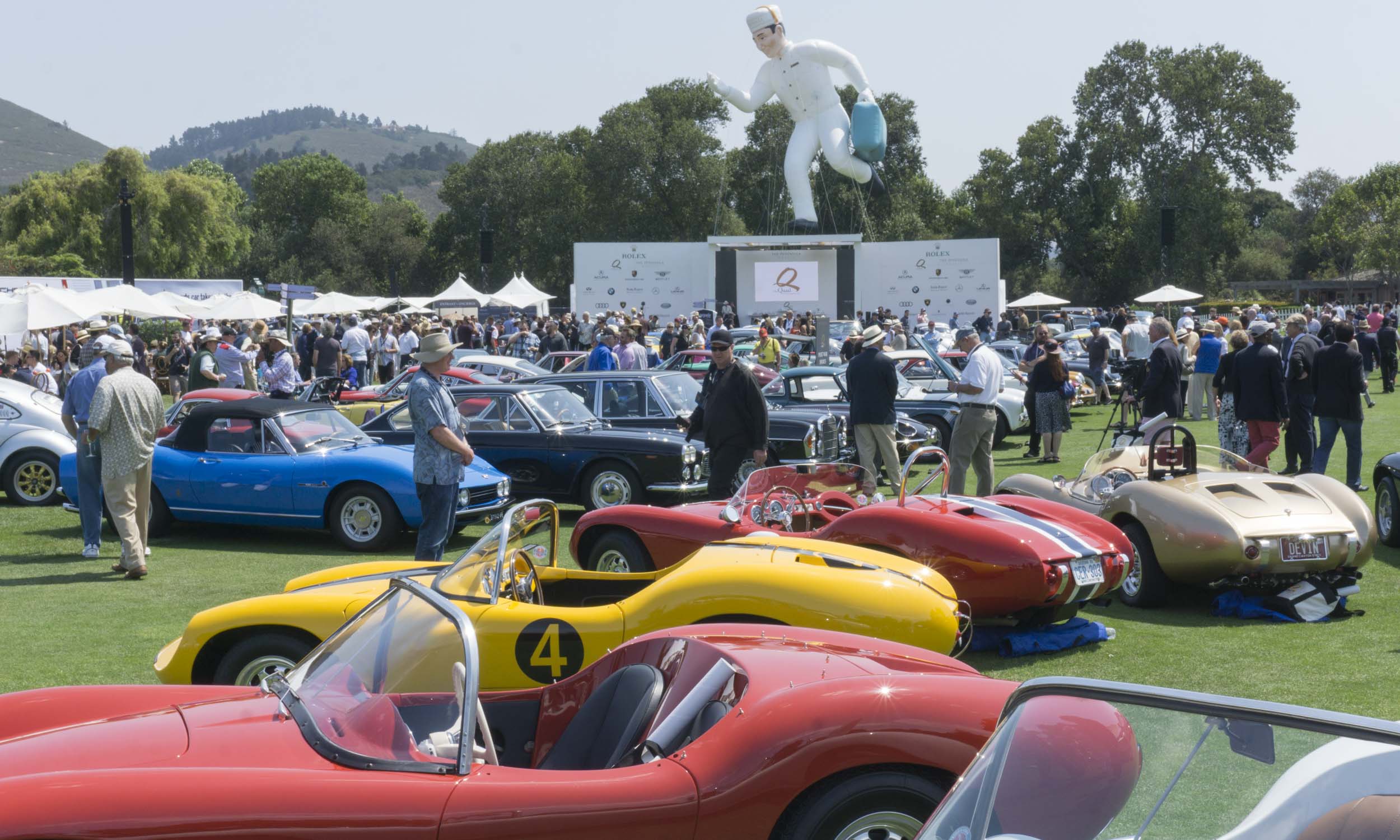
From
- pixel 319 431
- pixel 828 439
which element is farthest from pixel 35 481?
pixel 828 439

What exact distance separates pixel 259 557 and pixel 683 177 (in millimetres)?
66116

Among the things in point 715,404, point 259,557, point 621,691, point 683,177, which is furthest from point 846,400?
point 683,177

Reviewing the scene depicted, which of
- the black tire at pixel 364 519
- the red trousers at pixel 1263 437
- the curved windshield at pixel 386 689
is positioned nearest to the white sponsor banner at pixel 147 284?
the black tire at pixel 364 519

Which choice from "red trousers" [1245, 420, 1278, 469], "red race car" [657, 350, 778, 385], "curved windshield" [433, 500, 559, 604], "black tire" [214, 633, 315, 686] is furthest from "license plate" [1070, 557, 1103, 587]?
"red race car" [657, 350, 778, 385]

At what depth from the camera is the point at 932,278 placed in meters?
44.1

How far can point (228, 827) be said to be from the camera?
123 inches

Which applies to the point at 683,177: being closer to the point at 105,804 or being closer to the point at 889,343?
the point at 889,343

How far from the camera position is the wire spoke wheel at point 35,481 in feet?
45.1

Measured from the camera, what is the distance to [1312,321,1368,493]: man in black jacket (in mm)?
12578

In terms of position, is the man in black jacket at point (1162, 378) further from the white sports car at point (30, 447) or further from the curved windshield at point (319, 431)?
the white sports car at point (30, 447)

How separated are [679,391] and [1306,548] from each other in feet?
Answer: 26.7

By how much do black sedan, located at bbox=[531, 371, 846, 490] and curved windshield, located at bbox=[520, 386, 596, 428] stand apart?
78 centimetres

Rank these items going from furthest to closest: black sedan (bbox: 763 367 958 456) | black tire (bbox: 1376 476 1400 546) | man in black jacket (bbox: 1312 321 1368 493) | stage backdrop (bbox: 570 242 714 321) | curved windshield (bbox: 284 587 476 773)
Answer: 1. stage backdrop (bbox: 570 242 714 321)
2. black sedan (bbox: 763 367 958 456)
3. man in black jacket (bbox: 1312 321 1368 493)
4. black tire (bbox: 1376 476 1400 546)
5. curved windshield (bbox: 284 587 476 773)

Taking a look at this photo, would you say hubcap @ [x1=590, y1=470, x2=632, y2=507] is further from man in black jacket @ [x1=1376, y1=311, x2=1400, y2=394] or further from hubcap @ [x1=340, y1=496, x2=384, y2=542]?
man in black jacket @ [x1=1376, y1=311, x2=1400, y2=394]
